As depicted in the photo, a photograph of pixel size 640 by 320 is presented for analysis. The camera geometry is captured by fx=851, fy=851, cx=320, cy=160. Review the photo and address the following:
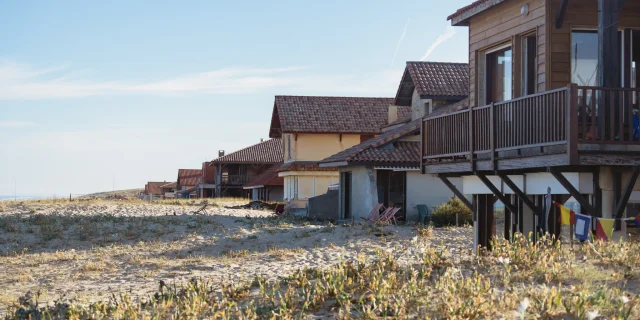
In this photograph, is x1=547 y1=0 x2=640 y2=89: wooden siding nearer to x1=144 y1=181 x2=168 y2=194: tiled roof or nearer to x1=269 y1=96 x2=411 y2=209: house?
x1=269 y1=96 x2=411 y2=209: house

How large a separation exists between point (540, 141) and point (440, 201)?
59.6 feet

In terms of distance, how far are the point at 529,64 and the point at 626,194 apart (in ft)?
12.5

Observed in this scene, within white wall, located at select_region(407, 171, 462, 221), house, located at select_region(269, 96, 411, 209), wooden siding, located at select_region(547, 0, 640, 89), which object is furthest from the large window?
house, located at select_region(269, 96, 411, 209)

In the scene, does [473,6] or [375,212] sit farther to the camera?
[375,212]

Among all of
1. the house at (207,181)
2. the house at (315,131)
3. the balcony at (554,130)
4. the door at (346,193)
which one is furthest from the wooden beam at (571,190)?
the house at (207,181)

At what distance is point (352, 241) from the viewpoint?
22.2 meters

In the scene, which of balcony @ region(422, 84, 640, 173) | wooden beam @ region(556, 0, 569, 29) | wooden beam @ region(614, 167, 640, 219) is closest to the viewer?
balcony @ region(422, 84, 640, 173)

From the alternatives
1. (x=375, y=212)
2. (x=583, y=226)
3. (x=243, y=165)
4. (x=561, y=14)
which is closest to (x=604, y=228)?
(x=583, y=226)

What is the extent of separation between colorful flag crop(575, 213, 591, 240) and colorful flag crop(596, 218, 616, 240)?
0.51 ft

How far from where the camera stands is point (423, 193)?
30953 millimetres

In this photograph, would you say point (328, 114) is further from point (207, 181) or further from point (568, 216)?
point (568, 216)

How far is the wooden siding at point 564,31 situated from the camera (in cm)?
1461

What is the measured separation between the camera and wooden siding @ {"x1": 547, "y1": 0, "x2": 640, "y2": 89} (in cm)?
1461

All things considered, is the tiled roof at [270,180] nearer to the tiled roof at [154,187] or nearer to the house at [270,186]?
the house at [270,186]
